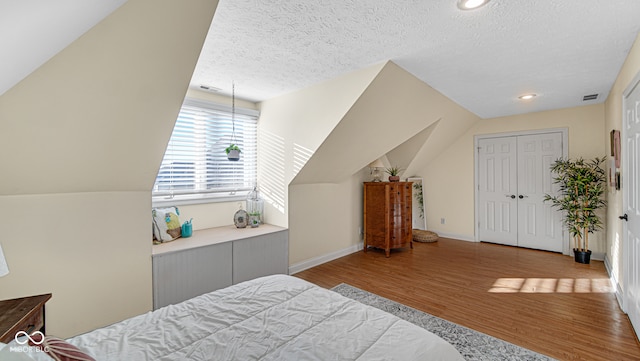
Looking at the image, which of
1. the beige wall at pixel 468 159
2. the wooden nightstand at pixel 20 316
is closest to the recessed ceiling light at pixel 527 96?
the beige wall at pixel 468 159

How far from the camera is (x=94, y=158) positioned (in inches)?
82.8

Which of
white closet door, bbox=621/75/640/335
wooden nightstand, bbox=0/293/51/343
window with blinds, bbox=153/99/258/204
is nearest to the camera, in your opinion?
wooden nightstand, bbox=0/293/51/343

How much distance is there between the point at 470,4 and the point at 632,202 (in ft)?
7.13

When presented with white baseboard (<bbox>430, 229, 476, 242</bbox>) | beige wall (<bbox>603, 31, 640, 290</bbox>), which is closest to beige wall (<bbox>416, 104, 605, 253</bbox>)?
white baseboard (<bbox>430, 229, 476, 242</bbox>)

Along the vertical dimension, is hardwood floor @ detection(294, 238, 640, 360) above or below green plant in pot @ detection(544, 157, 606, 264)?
below

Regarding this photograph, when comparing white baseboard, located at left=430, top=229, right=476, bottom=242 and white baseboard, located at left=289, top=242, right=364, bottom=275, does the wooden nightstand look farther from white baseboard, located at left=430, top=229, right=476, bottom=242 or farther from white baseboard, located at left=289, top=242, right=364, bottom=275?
white baseboard, located at left=430, top=229, right=476, bottom=242

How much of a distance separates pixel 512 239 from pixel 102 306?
5866 mm

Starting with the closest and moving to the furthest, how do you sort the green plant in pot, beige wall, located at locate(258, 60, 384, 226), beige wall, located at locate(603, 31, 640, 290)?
1. beige wall, located at locate(603, 31, 640, 290)
2. beige wall, located at locate(258, 60, 384, 226)
3. the green plant in pot

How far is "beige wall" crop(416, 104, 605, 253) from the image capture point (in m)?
4.34

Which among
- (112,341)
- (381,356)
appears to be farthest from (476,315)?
(112,341)

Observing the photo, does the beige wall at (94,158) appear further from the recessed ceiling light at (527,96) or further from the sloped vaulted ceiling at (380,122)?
the recessed ceiling light at (527,96)

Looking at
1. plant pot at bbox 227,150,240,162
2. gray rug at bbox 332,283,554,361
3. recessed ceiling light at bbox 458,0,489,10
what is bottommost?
gray rug at bbox 332,283,554,361

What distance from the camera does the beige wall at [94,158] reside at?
157cm

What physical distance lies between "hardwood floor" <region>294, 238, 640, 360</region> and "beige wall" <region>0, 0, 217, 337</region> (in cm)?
211
